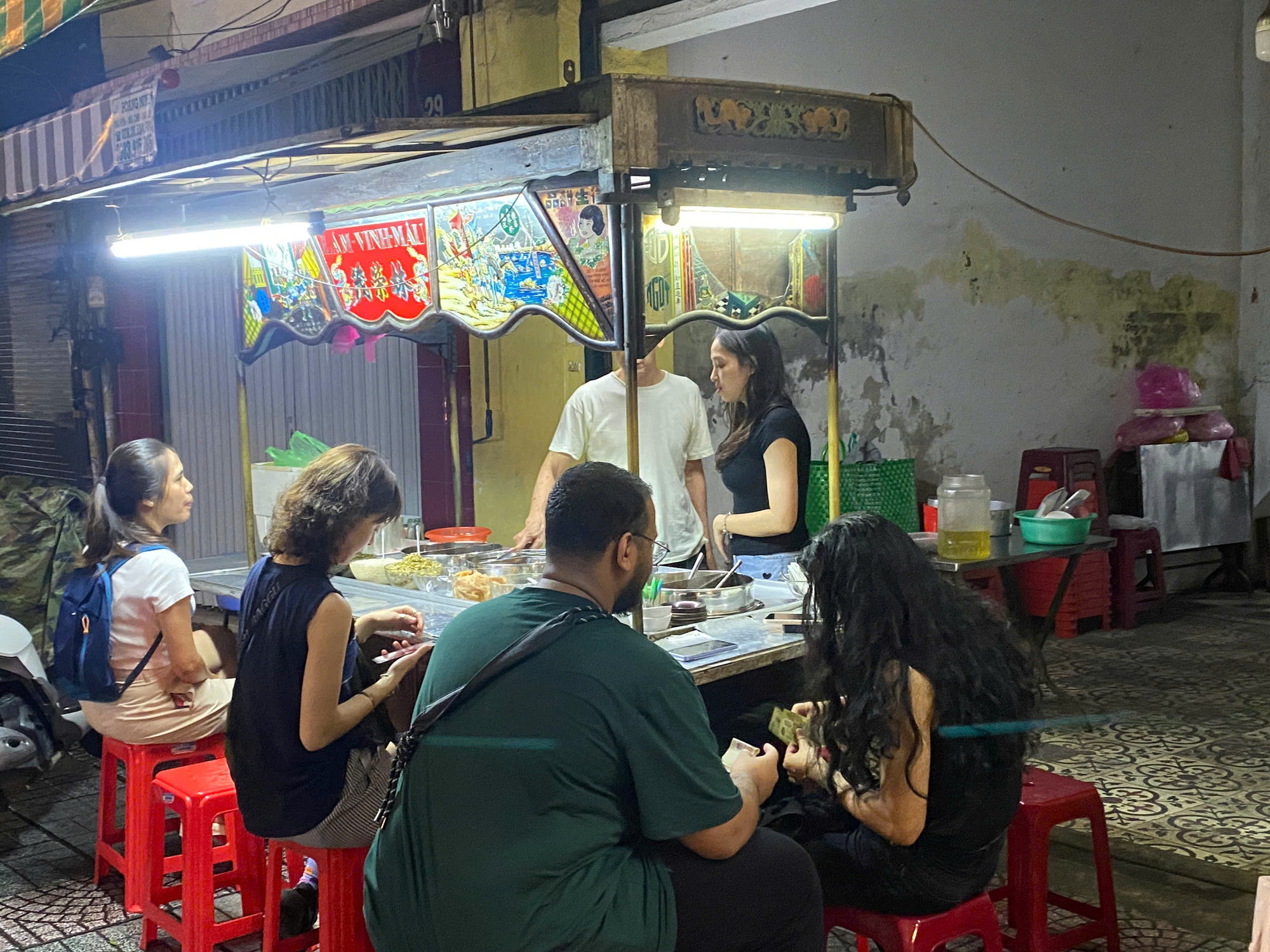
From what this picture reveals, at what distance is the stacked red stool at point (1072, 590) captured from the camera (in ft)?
26.3

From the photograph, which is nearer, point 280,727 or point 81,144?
point 280,727

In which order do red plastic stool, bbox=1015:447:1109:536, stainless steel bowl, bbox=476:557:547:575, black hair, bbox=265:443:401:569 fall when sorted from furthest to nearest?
red plastic stool, bbox=1015:447:1109:536
stainless steel bowl, bbox=476:557:547:575
black hair, bbox=265:443:401:569

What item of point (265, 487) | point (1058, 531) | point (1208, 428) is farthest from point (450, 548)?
point (1208, 428)

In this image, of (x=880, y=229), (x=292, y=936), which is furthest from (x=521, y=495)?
(x=292, y=936)

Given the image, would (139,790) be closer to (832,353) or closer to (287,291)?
(287,291)

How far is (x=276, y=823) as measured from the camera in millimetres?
3334

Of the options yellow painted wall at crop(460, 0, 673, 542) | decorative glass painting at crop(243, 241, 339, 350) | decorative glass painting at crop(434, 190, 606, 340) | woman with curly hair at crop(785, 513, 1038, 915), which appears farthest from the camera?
yellow painted wall at crop(460, 0, 673, 542)

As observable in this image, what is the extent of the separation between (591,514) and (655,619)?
140 centimetres

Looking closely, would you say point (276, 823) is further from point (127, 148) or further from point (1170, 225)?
point (1170, 225)

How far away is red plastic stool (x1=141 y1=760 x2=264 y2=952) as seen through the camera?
12.4 ft

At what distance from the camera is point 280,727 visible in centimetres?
330

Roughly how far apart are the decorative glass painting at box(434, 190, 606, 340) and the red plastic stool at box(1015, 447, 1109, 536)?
5214mm

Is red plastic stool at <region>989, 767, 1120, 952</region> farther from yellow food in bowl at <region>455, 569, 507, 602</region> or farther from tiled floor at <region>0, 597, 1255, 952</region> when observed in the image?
yellow food in bowl at <region>455, 569, 507, 602</region>

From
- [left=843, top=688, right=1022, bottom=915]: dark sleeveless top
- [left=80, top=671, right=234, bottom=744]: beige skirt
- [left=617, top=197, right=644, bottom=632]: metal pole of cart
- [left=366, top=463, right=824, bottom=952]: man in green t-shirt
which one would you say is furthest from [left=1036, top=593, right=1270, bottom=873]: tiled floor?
[left=80, top=671, right=234, bottom=744]: beige skirt
